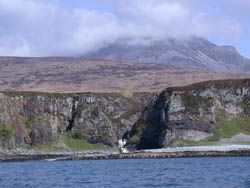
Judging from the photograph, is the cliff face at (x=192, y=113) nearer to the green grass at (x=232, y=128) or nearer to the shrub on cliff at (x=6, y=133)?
the green grass at (x=232, y=128)

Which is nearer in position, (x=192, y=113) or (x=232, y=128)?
(x=232, y=128)

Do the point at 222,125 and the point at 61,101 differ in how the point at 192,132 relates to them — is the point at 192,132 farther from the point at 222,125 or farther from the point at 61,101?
the point at 61,101

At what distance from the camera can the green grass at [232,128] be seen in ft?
395

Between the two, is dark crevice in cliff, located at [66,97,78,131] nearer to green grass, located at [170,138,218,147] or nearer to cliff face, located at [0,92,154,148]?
cliff face, located at [0,92,154,148]

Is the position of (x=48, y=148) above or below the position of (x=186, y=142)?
below

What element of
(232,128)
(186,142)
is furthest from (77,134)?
(232,128)

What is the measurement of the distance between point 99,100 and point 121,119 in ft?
28.7

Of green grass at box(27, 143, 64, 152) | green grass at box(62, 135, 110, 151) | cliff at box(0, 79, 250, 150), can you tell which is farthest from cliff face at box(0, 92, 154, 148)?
green grass at box(62, 135, 110, 151)

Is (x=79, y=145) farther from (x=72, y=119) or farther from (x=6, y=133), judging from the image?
(x=6, y=133)

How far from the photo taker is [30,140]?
454 ft

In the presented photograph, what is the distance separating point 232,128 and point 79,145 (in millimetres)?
41998

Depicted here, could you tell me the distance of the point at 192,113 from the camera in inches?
4973

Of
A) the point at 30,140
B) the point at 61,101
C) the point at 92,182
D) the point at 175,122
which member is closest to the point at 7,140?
the point at 30,140

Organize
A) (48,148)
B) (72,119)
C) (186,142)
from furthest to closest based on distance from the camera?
(72,119) < (48,148) < (186,142)
